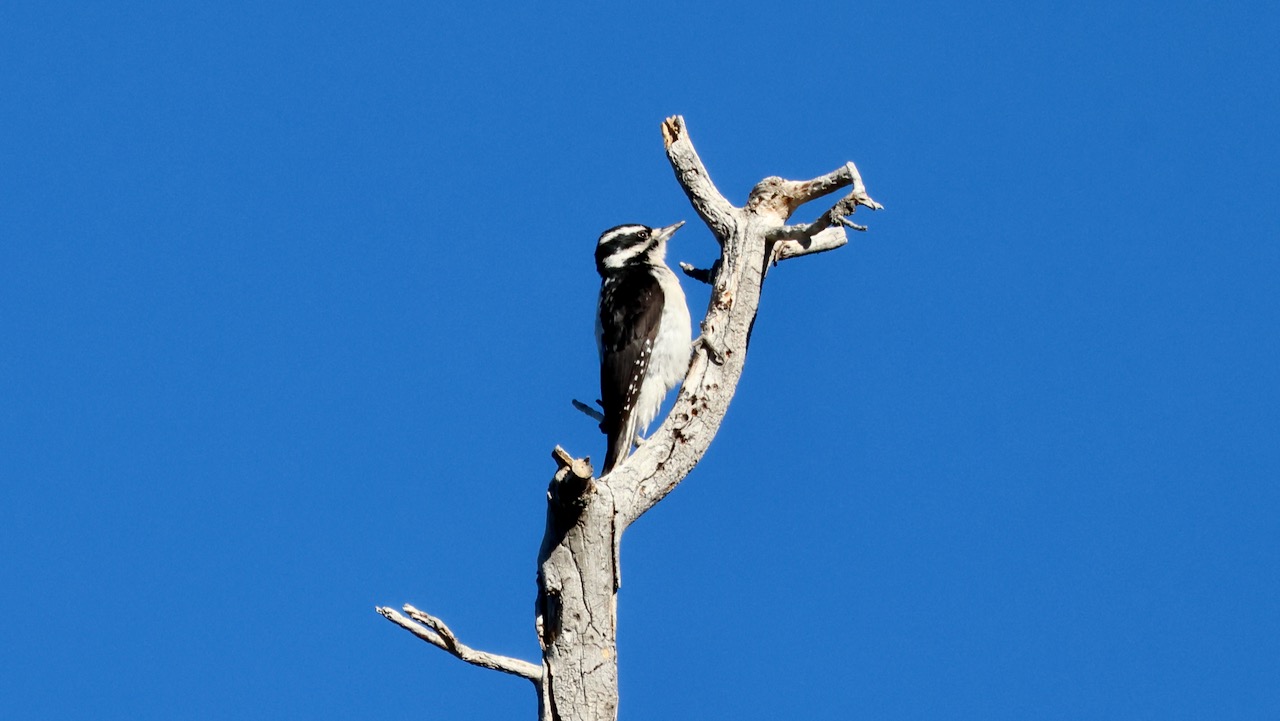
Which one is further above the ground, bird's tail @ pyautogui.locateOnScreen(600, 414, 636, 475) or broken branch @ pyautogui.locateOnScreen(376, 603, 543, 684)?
bird's tail @ pyautogui.locateOnScreen(600, 414, 636, 475)

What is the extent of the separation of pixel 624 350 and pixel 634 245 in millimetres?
834

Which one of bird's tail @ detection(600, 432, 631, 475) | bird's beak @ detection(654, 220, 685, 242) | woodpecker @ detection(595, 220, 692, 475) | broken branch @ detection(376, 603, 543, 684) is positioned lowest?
broken branch @ detection(376, 603, 543, 684)

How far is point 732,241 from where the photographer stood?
24.0 feet

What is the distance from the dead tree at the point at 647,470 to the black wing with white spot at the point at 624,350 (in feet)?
1.51

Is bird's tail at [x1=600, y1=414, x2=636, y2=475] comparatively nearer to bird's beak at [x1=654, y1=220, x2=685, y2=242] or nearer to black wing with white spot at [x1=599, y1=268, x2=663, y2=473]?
Result: black wing with white spot at [x1=599, y1=268, x2=663, y2=473]

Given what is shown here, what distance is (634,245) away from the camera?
28.5 ft

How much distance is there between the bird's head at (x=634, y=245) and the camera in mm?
8570

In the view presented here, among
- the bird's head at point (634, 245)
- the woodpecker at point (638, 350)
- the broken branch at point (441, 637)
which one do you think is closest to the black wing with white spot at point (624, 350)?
the woodpecker at point (638, 350)

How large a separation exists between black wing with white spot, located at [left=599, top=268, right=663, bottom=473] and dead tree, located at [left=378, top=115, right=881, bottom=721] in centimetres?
46

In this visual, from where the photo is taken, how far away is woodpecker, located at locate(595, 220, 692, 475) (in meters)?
8.02

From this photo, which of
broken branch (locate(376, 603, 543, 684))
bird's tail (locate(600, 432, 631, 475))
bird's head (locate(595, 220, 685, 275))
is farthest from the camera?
bird's head (locate(595, 220, 685, 275))

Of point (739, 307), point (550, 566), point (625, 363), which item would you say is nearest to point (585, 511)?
point (550, 566)

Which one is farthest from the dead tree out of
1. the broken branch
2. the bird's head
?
the bird's head

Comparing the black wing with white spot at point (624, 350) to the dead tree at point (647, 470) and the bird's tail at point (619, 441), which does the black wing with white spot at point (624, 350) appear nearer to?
the bird's tail at point (619, 441)
